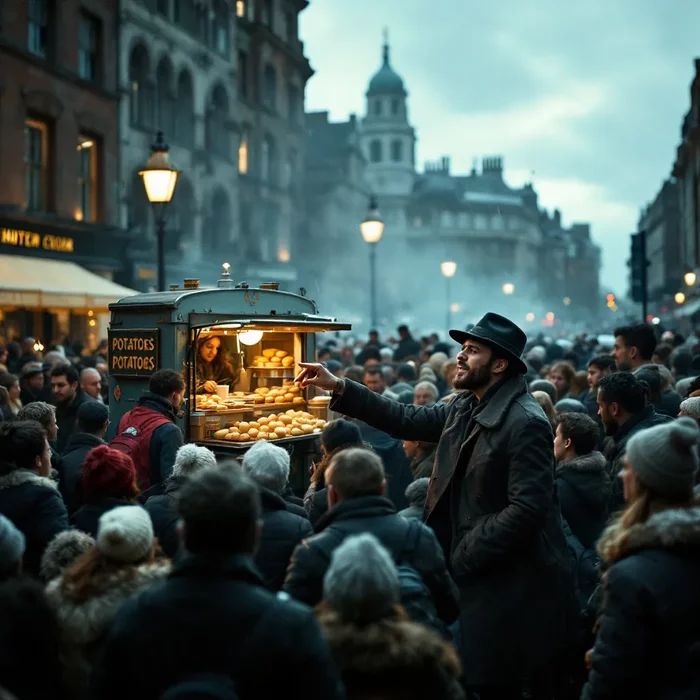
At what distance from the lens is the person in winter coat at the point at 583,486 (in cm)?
596

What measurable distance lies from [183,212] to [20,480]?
98.7 feet

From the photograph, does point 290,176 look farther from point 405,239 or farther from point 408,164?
point 408,164

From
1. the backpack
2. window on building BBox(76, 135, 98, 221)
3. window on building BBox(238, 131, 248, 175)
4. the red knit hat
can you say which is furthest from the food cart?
window on building BBox(238, 131, 248, 175)

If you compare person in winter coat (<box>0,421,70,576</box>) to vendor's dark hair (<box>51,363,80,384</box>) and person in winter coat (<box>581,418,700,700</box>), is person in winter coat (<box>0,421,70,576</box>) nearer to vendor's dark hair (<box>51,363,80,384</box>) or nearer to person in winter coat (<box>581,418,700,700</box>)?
person in winter coat (<box>581,418,700,700</box>)

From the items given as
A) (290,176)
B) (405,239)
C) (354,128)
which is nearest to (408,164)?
(405,239)

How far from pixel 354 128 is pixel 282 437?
6065cm

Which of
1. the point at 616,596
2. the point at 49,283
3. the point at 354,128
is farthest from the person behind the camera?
the point at 354,128

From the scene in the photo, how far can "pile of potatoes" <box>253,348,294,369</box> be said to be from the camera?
35.1 feet

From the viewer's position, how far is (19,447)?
4.94 meters

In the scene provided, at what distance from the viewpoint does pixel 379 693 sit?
9.25 ft

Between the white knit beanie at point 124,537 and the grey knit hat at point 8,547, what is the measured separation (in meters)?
0.29

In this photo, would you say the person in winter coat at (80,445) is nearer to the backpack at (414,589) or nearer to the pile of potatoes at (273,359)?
the backpack at (414,589)

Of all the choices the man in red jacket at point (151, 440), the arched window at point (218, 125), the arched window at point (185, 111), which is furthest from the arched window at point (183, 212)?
the man in red jacket at point (151, 440)

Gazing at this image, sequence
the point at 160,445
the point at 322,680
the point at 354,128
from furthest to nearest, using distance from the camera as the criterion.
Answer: the point at 354,128 < the point at 160,445 < the point at 322,680
